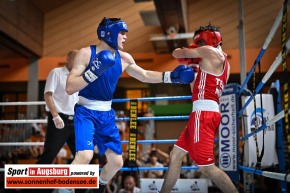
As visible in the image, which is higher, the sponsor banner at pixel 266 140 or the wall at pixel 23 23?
the wall at pixel 23 23

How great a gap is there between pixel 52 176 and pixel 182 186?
1.66 meters

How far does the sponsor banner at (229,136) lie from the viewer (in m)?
3.38

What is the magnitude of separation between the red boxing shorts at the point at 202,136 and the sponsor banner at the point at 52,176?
0.73 m

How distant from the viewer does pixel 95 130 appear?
2.45 metres

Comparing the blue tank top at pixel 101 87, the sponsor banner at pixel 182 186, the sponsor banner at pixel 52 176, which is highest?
the blue tank top at pixel 101 87

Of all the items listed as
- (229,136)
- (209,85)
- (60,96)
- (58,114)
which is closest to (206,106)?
(209,85)

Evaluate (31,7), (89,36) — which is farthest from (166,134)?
(31,7)

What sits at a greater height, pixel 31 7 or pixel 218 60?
pixel 31 7

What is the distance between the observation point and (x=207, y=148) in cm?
239

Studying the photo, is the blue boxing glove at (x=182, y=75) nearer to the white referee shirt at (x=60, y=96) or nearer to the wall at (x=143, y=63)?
the white referee shirt at (x=60, y=96)

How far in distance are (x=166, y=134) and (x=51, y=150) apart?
319 inches

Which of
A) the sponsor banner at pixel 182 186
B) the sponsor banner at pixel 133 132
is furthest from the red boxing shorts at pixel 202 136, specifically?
the sponsor banner at pixel 133 132

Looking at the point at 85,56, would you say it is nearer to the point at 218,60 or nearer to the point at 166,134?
the point at 218,60

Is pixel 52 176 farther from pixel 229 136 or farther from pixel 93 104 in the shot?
pixel 229 136
